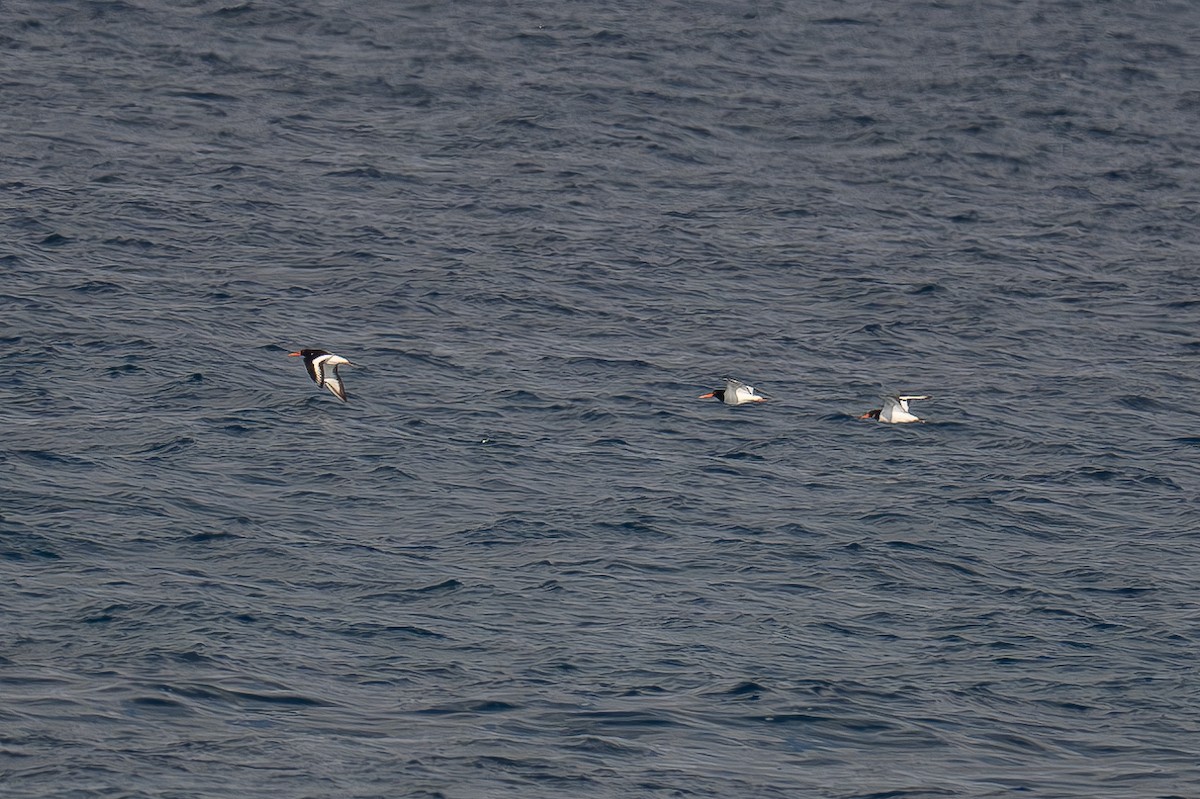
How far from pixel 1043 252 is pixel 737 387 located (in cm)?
1631

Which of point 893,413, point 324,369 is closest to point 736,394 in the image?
point 893,413

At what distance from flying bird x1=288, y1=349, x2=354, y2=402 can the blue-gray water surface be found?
3.74ft

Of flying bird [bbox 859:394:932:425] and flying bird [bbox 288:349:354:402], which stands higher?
flying bird [bbox 288:349:354:402]

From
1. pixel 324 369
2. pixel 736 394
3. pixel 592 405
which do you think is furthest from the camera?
pixel 592 405

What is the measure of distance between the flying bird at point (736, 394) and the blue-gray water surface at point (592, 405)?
2.31ft

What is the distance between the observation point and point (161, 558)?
117ft

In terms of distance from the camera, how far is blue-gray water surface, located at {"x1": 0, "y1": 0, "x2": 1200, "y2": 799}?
30.8m

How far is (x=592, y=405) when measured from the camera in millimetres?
43719

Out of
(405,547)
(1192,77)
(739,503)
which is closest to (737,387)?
(739,503)

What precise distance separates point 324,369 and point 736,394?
9.36 metres

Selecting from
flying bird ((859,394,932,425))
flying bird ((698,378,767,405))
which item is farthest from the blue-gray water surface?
flying bird ((859,394,932,425))

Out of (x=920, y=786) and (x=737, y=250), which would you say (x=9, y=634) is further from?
(x=737, y=250)

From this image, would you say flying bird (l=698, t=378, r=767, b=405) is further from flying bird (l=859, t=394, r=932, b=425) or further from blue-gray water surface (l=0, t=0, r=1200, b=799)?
flying bird (l=859, t=394, r=932, b=425)

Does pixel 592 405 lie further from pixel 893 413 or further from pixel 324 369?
pixel 893 413
